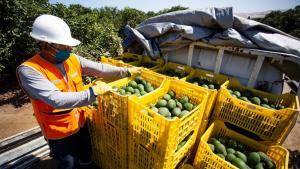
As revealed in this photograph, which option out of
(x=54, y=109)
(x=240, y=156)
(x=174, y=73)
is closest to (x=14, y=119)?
(x=54, y=109)

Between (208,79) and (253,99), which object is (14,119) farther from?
(253,99)

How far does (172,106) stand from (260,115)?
3.89 feet

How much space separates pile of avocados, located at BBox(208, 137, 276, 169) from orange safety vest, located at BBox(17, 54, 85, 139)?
1.84 metres

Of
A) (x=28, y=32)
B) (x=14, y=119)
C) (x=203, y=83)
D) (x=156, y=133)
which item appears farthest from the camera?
(x=28, y=32)

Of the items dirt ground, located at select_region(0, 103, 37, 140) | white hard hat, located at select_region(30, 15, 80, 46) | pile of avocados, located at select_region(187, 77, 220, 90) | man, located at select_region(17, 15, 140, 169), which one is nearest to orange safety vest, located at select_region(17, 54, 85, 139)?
man, located at select_region(17, 15, 140, 169)

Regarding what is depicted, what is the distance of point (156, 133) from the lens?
2.07 m

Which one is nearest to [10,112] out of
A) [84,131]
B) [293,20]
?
[84,131]

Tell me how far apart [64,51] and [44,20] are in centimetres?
38

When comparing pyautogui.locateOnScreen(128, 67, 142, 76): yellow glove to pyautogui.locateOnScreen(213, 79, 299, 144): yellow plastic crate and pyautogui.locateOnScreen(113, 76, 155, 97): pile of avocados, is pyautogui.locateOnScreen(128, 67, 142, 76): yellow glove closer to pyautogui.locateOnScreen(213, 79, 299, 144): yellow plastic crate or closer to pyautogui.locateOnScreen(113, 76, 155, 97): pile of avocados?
pyautogui.locateOnScreen(113, 76, 155, 97): pile of avocados

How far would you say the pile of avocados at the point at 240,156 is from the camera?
219cm

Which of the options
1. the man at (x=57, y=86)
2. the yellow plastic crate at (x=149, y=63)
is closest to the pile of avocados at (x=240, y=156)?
the man at (x=57, y=86)

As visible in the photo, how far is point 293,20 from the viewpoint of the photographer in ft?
55.4

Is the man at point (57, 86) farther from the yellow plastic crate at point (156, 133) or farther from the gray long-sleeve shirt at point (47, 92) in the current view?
the yellow plastic crate at point (156, 133)

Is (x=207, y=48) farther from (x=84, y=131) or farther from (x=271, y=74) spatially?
(x=84, y=131)
